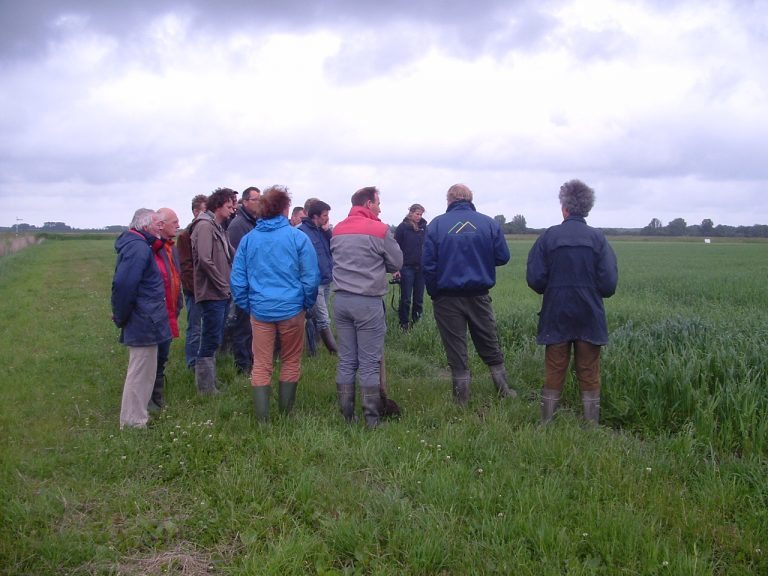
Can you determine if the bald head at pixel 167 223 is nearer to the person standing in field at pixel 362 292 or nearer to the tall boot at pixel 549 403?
the person standing in field at pixel 362 292

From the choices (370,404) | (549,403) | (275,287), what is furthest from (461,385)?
(275,287)

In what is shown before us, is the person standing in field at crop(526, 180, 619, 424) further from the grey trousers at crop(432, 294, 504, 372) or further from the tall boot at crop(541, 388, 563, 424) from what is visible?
the grey trousers at crop(432, 294, 504, 372)

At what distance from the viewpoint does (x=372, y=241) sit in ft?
18.2

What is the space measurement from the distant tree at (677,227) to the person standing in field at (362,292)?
86.9 meters

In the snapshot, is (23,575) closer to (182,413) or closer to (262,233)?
(182,413)

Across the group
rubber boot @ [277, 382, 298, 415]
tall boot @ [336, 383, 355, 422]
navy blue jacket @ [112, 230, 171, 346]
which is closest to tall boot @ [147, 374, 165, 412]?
navy blue jacket @ [112, 230, 171, 346]

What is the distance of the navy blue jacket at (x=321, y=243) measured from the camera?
783 centimetres

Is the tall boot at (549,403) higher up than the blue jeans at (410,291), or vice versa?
the blue jeans at (410,291)

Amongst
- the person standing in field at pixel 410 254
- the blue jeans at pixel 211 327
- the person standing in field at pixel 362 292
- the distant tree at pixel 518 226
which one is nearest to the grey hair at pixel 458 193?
the person standing in field at pixel 362 292

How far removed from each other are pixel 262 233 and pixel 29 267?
82.9ft

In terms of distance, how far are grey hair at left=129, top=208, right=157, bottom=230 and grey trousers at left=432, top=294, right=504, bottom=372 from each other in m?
2.73

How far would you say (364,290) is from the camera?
18.0ft

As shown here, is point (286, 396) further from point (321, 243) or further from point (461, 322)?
point (321, 243)

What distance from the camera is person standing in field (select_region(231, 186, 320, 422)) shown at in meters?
5.59
